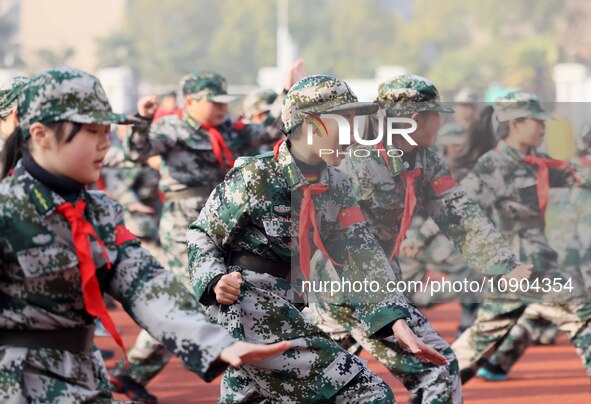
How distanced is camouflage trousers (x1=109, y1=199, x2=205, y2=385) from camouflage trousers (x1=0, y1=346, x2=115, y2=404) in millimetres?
4419

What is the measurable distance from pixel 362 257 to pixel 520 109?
2.45 metres

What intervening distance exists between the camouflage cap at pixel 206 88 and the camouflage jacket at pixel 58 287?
562 cm

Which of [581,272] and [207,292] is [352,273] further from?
[581,272]

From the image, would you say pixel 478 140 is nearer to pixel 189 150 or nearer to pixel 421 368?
pixel 421 368

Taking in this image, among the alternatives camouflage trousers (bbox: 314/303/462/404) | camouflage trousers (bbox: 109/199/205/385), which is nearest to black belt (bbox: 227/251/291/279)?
camouflage trousers (bbox: 314/303/462/404)

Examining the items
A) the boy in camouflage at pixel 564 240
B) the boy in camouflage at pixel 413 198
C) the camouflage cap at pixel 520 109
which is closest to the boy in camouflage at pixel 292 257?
the boy in camouflage at pixel 413 198

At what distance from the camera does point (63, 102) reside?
176 inches

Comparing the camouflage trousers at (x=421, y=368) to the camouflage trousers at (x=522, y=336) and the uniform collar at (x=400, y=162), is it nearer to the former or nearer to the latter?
the uniform collar at (x=400, y=162)

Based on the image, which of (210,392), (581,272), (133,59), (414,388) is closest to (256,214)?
(414,388)

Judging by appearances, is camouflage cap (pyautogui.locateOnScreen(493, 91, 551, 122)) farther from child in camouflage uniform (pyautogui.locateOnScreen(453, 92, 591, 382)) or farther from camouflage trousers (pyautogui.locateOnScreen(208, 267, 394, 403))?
camouflage trousers (pyautogui.locateOnScreen(208, 267, 394, 403))

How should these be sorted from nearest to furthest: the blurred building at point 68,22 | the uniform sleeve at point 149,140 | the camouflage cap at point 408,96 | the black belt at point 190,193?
the camouflage cap at point 408,96 < the uniform sleeve at point 149,140 < the black belt at point 190,193 < the blurred building at point 68,22

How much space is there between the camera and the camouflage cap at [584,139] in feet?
27.4

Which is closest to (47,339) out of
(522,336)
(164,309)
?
(164,309)

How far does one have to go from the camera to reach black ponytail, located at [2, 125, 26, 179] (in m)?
4.62
